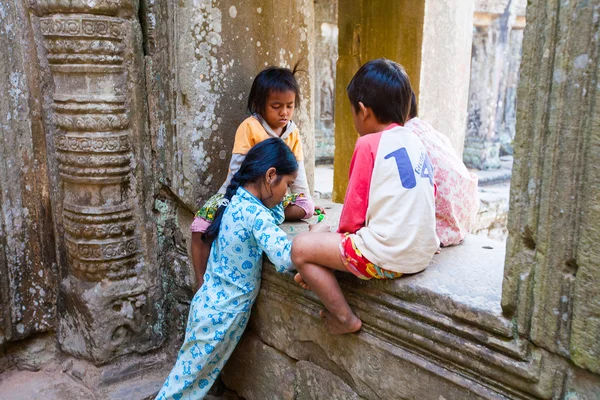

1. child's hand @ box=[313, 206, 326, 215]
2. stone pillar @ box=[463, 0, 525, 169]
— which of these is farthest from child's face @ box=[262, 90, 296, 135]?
stone pillar @ box=[463, 0, 525, 169]

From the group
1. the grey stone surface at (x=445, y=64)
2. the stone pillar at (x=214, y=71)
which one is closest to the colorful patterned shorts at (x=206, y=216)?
the stone pillar at (x=214, y=71)

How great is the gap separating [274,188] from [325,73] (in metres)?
6.71

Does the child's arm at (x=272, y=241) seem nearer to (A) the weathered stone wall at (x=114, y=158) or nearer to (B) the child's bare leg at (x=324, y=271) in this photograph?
(B) the child's bare leg at (x=324, y=271)

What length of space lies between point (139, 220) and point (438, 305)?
1.58 m

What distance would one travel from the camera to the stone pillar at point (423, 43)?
3.43 meters

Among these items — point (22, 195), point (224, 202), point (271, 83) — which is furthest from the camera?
point (22, 195)

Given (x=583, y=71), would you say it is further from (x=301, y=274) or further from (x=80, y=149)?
(x=80, y=149)

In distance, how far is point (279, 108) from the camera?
2316 millimetres

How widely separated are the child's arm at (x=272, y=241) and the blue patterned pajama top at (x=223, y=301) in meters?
0.03

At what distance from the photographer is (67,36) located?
89.0 inches

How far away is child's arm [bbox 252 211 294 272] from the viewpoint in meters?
1.81

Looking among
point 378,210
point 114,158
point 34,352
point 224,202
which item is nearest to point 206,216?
point 224,202

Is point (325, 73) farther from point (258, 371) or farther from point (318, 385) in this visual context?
point (318, 385)

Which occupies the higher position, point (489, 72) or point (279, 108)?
point (489, 72)
